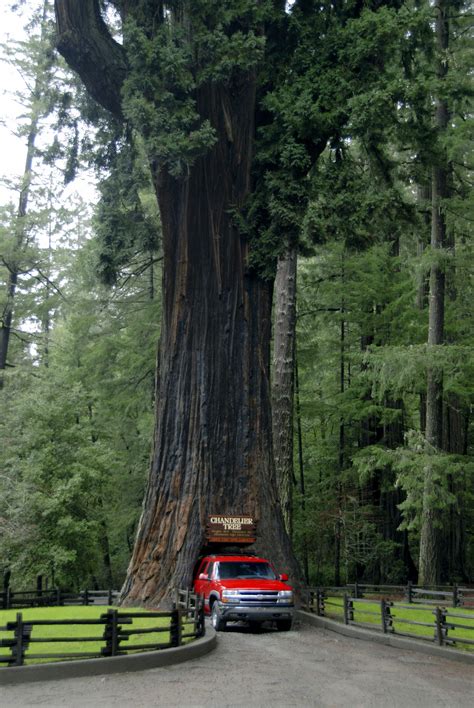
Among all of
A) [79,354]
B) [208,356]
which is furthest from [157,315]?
[208,356]

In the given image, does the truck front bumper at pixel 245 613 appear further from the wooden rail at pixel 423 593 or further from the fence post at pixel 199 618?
the wooden rail at pixel 423 593

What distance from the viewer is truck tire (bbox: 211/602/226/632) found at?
15.6 m

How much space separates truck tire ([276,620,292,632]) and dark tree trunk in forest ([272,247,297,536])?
7431mm

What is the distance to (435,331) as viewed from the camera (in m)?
23.6

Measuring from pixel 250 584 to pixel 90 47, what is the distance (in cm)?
1351

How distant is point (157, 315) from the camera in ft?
100

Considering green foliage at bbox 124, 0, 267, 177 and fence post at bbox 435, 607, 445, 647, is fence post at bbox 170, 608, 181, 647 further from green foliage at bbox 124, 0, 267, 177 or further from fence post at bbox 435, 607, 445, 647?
green foliage at bbox 124, 0, 267, 177

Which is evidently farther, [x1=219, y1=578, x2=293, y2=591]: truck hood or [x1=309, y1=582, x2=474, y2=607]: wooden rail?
[x1=309, y1=582, x2=474, y2=607]: wooden rail

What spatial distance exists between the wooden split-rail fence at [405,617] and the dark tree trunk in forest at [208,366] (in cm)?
173

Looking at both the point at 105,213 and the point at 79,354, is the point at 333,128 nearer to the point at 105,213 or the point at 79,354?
the point at 105,213

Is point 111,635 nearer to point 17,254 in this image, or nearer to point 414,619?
point 414,619

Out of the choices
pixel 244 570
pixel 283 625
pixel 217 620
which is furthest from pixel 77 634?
pixel 283 625

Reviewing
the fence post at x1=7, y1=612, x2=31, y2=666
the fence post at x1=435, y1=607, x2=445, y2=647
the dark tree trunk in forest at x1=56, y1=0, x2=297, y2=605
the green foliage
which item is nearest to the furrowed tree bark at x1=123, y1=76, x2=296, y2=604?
the dark tree trunk in forest at x1=56, y1=0, x2=297, y2=605

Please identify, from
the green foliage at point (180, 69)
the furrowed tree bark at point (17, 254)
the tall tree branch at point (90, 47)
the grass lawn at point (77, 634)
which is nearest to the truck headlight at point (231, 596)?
the grass lawn at point (77, 634)
